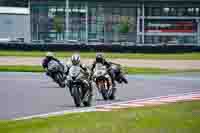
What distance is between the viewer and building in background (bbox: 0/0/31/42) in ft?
270

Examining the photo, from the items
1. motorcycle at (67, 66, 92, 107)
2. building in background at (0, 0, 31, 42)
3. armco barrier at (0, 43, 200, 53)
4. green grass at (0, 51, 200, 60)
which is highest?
building in background at (0, 0, 31, 42)

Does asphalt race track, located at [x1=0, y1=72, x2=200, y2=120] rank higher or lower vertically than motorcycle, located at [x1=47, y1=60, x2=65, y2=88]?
lower

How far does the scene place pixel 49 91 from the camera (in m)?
26.0

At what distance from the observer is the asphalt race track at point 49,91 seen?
62.3 ft

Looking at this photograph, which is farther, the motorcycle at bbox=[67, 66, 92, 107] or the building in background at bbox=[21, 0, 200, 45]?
the building in background at bbox=[21, 0, 200, 45]

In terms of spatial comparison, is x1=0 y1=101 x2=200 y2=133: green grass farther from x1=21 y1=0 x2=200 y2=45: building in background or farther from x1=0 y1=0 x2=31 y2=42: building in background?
x1=21 y1=0 x2=200 y2=45: building in background

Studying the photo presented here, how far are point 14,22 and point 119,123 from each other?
7104 centimetres

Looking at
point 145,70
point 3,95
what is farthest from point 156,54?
point 3,95

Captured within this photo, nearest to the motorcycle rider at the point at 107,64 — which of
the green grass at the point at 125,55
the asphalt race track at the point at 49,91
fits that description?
the asphalt race track at the point at 49,91

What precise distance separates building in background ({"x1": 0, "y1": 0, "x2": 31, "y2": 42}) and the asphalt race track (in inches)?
1775

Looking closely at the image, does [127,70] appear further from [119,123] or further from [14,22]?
[14,22]

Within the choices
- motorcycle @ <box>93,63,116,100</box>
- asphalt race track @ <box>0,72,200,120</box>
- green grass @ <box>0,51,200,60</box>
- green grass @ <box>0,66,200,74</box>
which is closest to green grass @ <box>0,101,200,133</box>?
asphalt race track @ <box>0,72,200,120</box>

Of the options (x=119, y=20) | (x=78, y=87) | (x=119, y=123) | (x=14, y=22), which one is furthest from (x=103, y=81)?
(x=119, y=20)

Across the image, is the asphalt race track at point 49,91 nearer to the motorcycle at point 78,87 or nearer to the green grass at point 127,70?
the motorcycle at point 78,87
